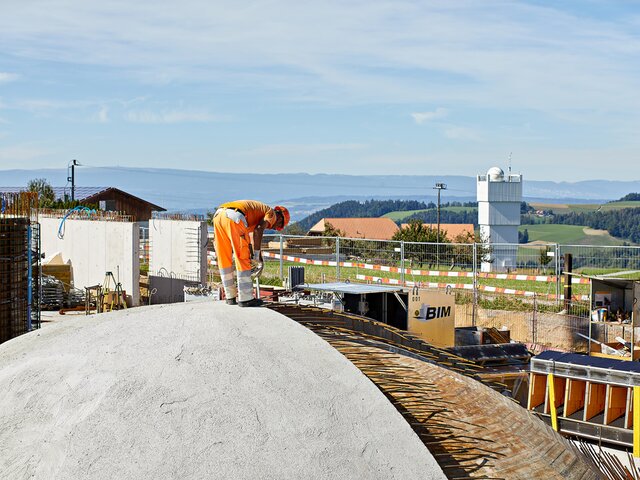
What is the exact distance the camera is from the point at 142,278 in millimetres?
28969

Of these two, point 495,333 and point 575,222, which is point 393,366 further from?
point 575,222

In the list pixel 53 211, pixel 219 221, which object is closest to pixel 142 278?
pixel 53 211

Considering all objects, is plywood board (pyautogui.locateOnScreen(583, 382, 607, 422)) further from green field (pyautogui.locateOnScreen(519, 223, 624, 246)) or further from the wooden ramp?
green field (pyautogui.locateOnScreen(519, 223, 624, 246))

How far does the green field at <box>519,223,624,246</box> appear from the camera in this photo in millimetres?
145375

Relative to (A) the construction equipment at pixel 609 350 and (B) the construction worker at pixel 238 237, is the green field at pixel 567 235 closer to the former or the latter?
(A) the construction equipment at pixel 609 350

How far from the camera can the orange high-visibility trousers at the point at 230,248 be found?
362 inches

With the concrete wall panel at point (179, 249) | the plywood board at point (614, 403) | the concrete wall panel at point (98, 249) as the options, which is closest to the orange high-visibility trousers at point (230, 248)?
the plywood board at point (614, 403)

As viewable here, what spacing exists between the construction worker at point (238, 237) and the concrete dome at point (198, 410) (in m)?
1.69

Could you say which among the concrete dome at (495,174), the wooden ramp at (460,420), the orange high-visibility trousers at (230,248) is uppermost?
the concrete dome at (495,174)

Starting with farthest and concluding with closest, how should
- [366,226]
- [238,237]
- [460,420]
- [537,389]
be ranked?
[366,226] → [537,389] → [238,237] → [460,420]

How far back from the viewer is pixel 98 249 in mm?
27047

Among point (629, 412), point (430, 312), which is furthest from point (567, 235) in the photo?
point (629, 412)

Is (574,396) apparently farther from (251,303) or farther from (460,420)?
(460,420)

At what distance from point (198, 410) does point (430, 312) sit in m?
12.0
